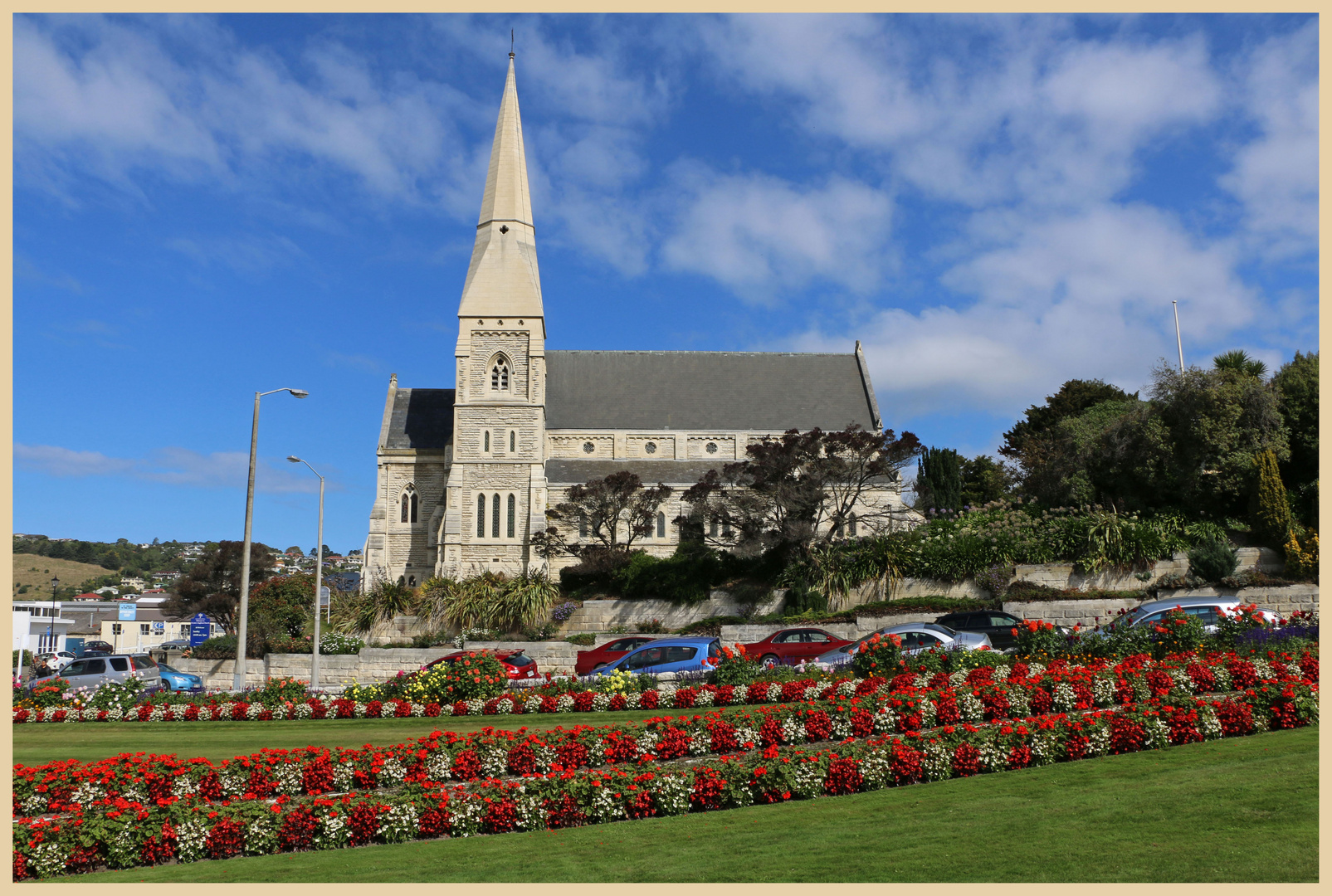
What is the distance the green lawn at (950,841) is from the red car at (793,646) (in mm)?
12747

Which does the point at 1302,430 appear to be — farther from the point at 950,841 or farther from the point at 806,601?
the point at 950,841

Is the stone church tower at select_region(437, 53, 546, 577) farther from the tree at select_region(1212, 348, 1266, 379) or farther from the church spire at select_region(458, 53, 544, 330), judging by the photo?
the tree at select_region(1212, 348, 1266, 379)

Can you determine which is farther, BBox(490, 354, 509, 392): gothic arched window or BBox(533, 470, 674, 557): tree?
BBox(490, 354, 509, 392): gothic arched window

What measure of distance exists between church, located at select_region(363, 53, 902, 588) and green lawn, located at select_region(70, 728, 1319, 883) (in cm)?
3429

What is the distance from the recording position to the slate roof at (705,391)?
51406 mm

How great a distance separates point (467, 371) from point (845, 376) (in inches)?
885

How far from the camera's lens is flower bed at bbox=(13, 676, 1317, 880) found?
8922 mm

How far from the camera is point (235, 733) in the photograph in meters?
15.4

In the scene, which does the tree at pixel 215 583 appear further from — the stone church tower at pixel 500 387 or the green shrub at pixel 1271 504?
the green shrub at pixel 1271 504

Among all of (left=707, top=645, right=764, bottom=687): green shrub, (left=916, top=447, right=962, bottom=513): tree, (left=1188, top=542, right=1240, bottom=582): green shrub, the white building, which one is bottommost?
the white building

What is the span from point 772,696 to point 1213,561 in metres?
21.7

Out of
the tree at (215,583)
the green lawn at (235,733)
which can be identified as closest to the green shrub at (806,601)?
the green lawn at (235,733)

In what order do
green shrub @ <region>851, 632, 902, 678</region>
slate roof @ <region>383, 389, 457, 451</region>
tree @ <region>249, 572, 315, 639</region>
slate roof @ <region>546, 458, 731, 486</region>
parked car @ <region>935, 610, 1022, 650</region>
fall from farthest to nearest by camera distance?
slate roof @ <region>383, 389, 457, 451</region>
slate roof @ <region>546, 458, 731, 486</region>
tree @ <region>249, 572, 315, 639</region>
parked car @ <region>935, 610, 1022, 650</region>
green shrub @ <region>851, 632, 902, 678</region>

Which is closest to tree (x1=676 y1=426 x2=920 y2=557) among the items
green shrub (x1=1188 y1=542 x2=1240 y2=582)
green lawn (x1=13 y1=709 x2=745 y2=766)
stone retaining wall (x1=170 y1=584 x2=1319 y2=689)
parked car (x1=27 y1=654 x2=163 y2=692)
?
stone retaining wall (x1=170 y1=584 x2=1319 y2=689)
